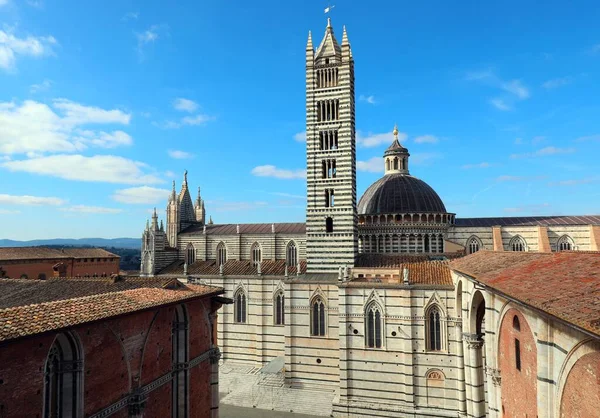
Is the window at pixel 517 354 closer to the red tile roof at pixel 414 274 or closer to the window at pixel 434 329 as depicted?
the red tile roof at pixel 414 274

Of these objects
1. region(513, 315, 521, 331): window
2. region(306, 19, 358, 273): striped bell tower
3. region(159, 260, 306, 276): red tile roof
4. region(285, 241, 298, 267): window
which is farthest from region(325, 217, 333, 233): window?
region(513, 315, 521, 331): window

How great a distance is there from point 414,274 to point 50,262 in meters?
33.2

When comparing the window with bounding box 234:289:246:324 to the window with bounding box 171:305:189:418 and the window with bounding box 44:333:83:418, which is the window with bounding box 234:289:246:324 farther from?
the window with bounding box 44:333:83:418

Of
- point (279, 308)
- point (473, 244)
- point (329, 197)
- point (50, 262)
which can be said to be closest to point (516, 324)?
point (329, 197)

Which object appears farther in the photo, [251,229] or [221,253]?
[251,229]

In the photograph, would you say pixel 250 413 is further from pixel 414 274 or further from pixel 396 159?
pixel 396 159

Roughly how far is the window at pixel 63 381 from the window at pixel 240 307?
22489mm

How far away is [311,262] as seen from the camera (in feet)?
97.6

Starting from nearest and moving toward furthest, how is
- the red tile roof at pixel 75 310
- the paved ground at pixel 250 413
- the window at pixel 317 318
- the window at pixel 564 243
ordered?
1. the red tile roof at pixel 75 310
2. the paved ground at pixel 250 413
3. the window at pixel 317 318
4. the window at pixel 564 243

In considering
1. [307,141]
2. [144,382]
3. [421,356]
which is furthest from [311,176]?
[144,382]

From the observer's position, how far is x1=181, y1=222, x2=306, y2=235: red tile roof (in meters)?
37.0

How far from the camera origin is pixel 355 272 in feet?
91.2

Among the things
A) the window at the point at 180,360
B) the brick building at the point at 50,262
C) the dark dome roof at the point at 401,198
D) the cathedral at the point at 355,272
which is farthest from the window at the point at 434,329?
the brick building at the point at 50,262

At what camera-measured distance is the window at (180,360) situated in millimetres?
13820
